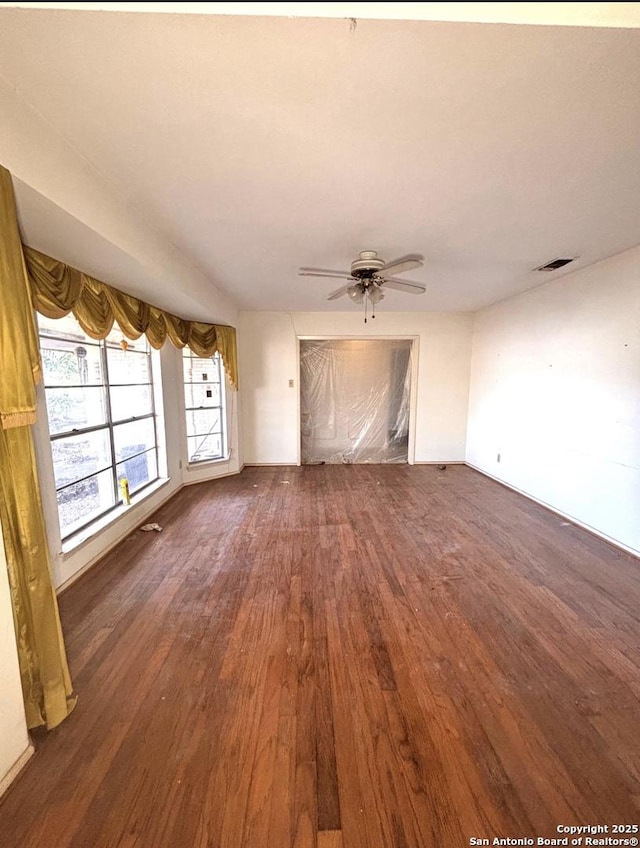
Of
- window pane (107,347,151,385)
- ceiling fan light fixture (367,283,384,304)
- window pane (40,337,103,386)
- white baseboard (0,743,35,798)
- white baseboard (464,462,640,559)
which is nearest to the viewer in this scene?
white baseboard (0,743,35,798)

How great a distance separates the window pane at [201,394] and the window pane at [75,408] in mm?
1394

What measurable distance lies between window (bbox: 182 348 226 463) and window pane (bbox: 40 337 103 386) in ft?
4.66

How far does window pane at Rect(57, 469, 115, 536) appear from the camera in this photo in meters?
2.27

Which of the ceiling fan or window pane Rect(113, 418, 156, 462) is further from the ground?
the ceiling fan

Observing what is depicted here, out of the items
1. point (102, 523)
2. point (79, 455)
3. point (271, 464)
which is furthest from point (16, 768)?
point (271, 464)

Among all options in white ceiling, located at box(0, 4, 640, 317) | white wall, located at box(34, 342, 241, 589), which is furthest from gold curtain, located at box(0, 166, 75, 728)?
white wall, located at box(34, 342, 241, 589)

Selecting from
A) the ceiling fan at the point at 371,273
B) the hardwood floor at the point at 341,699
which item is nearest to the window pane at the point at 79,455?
the hardwood floor at the point at 341,699

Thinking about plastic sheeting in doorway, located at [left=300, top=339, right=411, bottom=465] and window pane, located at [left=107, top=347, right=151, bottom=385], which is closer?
window pane, located at [left=107, top=347, right=151, bottom=385]

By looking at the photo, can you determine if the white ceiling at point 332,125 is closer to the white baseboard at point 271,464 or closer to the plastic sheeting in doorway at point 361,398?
the plastic sheeting in doorway at point 361,398

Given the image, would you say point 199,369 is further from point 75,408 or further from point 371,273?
point 371,273

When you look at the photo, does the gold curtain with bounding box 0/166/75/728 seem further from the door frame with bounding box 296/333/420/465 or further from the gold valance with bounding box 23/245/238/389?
the door frame with bounding box 296/333/420/465

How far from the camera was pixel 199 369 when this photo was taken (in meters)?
4.16

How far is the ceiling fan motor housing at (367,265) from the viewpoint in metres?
2.34

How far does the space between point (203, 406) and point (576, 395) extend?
13.4ft
